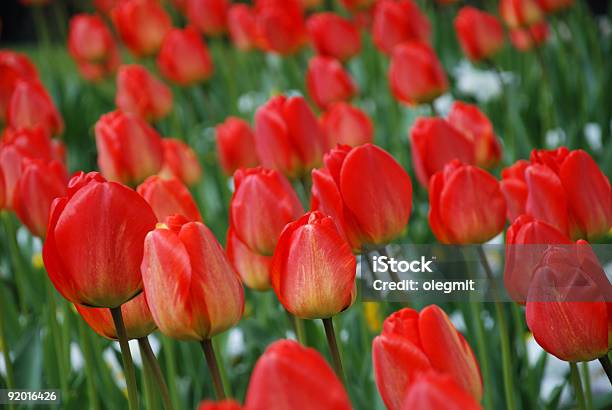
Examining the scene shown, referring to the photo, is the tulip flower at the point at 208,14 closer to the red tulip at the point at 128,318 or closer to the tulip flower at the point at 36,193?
the tulip flower at the point at 36,193


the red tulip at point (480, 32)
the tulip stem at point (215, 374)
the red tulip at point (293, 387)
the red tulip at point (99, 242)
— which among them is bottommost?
the red tulip at point (480, 32)

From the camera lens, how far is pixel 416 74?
202 cm

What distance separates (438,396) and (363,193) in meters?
0.56

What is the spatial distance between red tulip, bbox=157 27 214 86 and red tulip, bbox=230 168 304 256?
1551mm

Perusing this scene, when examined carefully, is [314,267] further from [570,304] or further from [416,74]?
[416,74]

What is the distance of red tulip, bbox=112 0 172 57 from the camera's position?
2.75 meters

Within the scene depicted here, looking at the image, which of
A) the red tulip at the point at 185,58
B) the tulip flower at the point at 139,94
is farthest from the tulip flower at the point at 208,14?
the tulip flower at the point at 139,94

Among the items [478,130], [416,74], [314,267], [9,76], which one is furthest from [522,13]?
[314,267]

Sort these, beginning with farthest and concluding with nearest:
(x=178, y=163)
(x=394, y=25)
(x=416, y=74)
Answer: (x=394, y=25), (x=416, y=74), (x=178, y=163)

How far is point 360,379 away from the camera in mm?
1413

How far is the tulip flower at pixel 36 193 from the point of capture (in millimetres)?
1295

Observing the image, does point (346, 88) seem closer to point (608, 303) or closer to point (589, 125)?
point (589, 125)

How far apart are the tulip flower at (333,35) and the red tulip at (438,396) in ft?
7.13

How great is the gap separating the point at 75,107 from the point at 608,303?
2.53 metres
